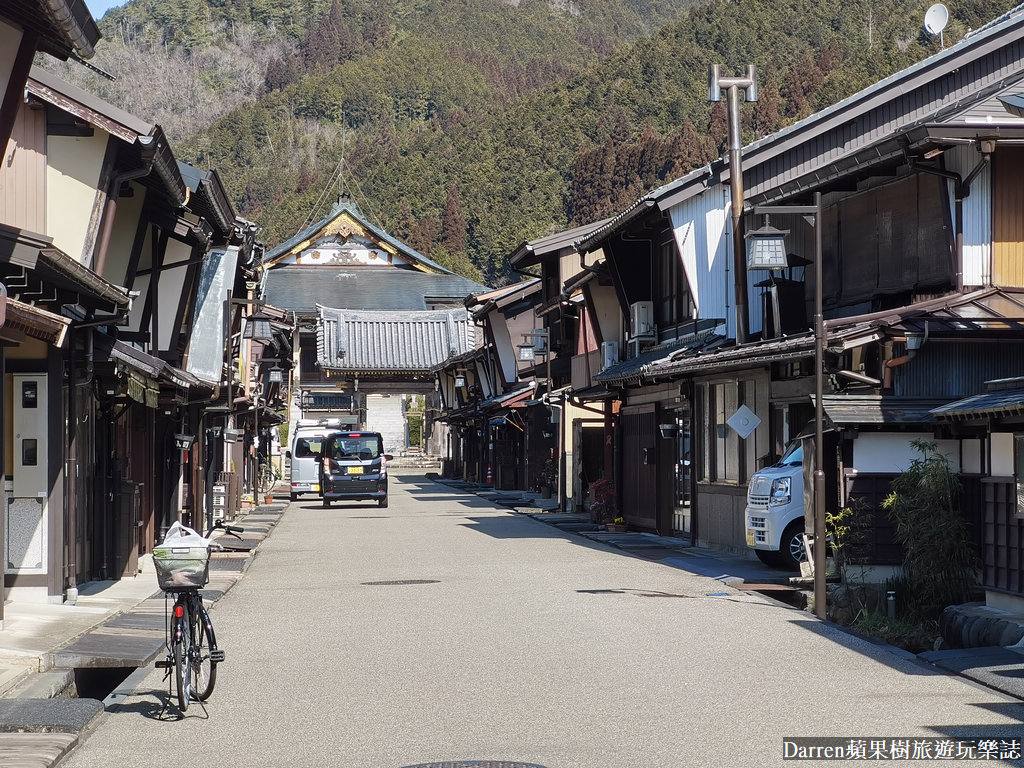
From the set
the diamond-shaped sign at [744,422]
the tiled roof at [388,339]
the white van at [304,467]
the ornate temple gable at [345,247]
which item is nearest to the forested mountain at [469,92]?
the ornate temple gable at [345,247]

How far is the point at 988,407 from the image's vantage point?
12875mm

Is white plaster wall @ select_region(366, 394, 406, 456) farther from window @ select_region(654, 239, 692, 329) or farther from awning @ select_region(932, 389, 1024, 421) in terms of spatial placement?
awning @ select_region(932, 389, 1024, 421)

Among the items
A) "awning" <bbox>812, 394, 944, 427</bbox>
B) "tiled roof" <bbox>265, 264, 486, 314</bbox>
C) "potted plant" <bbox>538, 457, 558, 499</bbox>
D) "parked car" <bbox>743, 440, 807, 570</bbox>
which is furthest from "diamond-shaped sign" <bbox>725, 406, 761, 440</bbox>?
"tiled roof" <bbox>265, 264, 486, 314</bbox>

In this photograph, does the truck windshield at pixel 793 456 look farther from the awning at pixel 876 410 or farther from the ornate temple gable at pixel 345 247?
the ornate temple gable at pixel 345 247

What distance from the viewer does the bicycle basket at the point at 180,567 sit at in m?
9.19

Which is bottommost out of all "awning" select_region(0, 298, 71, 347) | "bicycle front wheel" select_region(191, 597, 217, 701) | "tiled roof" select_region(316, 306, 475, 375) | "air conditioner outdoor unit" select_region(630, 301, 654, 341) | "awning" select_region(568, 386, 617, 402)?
"bicycle front wheel" select_region(191, 597, 217, 701)

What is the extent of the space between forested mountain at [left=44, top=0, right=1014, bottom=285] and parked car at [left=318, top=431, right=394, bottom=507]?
42.8 meters

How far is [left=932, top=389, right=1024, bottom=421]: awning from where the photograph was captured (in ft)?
40.4

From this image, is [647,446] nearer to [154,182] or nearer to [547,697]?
[154,182]

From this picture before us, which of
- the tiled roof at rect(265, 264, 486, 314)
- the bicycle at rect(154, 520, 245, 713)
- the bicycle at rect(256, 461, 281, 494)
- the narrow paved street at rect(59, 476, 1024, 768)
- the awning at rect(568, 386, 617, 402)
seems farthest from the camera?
the tiled roof at rect(265, 264, 486, 314)

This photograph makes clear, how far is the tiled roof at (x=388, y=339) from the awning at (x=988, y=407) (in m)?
55.7

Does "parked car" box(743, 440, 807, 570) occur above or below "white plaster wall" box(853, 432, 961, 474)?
below

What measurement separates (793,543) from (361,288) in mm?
61359

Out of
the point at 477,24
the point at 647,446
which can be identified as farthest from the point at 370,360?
the point at 477,24
